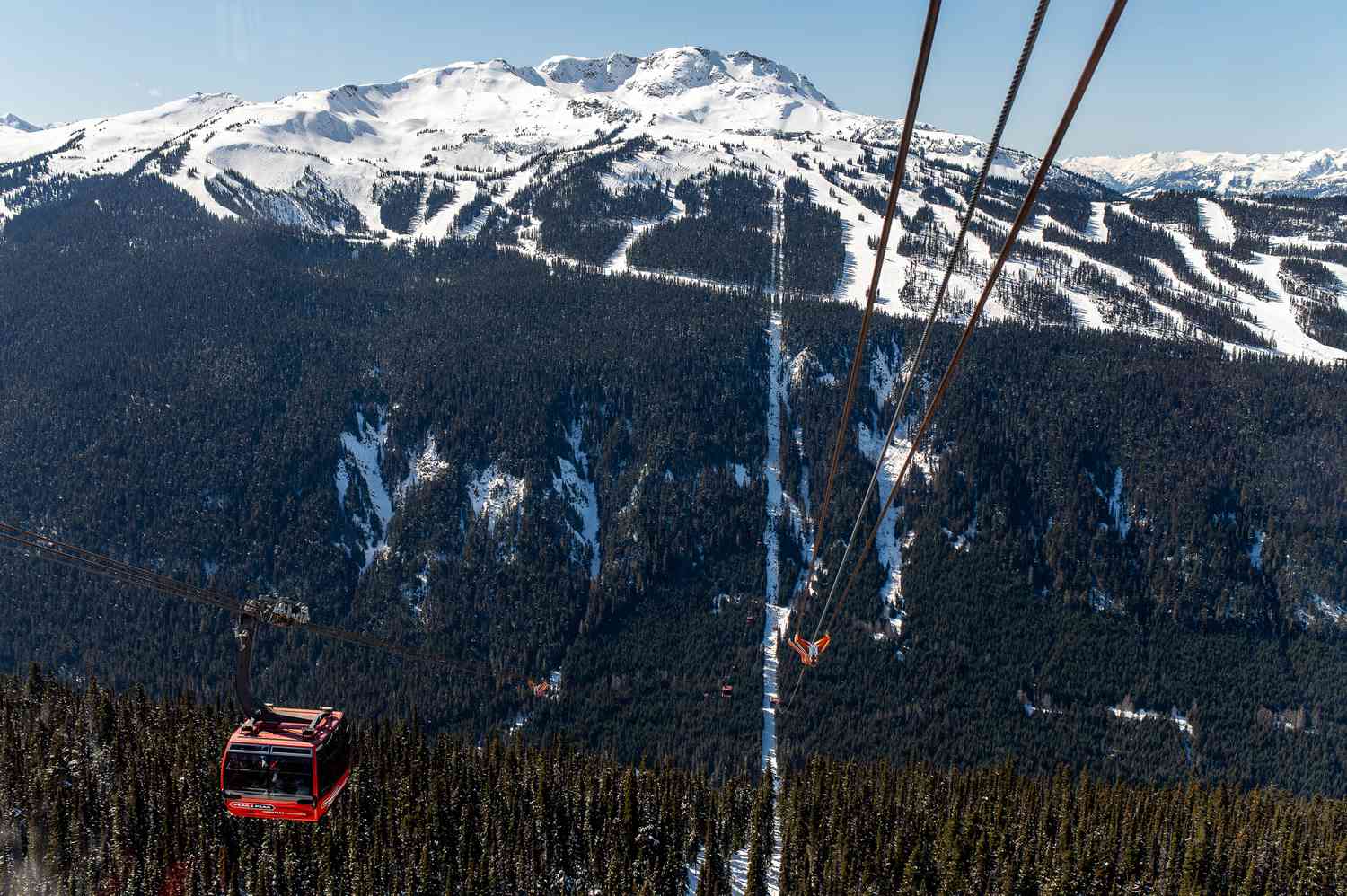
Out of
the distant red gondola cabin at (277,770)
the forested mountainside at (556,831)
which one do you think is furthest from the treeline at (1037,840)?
the distant red gondola cabin at (277,770)

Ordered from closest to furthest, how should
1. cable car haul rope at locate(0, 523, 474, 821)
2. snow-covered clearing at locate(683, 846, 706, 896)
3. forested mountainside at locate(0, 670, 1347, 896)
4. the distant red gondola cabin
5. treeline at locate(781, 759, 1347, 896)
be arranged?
cable car haul rope at locate(0, 523, 474, 821)
the distant red gondola cabin
treeline at locate(781, 759, 1347, 896)
forested mountainside at locate(0, 670, 1347, 896)
snow-covered clearing at locate(683, 846, 706, 896)

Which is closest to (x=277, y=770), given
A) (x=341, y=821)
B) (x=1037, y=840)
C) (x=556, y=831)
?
(x=341, y=821)

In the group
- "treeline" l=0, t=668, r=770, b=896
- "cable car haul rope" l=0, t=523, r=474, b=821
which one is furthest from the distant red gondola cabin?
"treeline" l=0, t=668, r=770, b=896

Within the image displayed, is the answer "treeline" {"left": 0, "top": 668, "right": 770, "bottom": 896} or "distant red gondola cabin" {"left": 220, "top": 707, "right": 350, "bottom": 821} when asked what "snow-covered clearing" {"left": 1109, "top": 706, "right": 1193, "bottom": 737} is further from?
"distant red gondola cabin" {"left": 220, "top": 707, "right": 350, "bottom": 821}

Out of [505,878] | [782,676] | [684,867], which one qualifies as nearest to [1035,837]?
[684,867]

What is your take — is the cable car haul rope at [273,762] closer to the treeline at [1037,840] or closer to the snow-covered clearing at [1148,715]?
the treeline at [1037,840]

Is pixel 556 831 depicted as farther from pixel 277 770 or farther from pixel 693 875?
pixel 277 770
